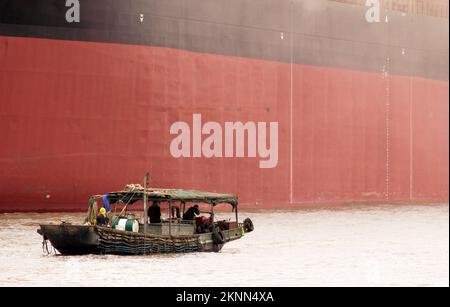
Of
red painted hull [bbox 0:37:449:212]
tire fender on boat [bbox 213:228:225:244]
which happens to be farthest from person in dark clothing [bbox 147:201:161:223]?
red painted hull [bbox 0:37:449:212]

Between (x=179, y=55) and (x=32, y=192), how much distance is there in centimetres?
564

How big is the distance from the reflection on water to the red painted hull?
1391 millimetres

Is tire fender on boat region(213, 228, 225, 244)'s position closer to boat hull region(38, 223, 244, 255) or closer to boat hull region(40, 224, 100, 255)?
boat hull region(38, 223, 244, 255)

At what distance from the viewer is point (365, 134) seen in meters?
27.2

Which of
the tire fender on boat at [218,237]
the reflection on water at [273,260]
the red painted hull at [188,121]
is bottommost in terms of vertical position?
the reflection on water at [273,260]

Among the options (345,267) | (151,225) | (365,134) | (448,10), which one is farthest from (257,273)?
(448,10)

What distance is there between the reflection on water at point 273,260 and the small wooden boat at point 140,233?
0.26 m

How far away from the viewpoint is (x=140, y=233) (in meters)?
15.5

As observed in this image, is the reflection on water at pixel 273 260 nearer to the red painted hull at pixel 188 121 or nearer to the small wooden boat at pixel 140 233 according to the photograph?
the small wooden boat at pixel 140 233

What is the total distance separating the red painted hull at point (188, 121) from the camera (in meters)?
20.6

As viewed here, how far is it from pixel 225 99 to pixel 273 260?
8969mm

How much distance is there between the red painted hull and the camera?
20641 millimetres

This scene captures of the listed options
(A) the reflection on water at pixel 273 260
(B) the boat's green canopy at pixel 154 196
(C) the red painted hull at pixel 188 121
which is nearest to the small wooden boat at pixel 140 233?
(B) the boat's green canopy at pixel 154 196

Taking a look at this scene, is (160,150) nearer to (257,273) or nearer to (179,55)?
(179,55)
